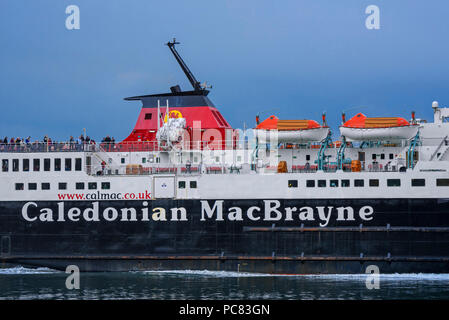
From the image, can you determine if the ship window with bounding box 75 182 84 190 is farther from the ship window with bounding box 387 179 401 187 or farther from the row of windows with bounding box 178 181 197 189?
the ship window with bounding box 387 179 401 187

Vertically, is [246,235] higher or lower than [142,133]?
lower

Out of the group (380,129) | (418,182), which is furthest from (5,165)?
(418,182)

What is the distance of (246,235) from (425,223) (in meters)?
7.13

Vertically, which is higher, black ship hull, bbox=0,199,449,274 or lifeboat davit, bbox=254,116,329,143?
lifeboat davit, bbox=254,116,329,143

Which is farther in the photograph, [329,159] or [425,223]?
[329,159]

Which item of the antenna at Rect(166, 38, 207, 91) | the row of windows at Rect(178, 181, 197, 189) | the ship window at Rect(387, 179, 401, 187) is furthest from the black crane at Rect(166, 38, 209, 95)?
the ship window at Rect(387, 179, 401, 187)

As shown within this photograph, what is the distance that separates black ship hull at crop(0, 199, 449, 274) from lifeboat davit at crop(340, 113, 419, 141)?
2.98 m

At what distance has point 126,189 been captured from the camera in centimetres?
3369

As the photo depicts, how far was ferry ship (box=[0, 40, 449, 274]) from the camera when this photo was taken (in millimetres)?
31594

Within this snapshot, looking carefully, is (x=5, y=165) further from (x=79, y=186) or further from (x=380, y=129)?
(x=380, y=129)
